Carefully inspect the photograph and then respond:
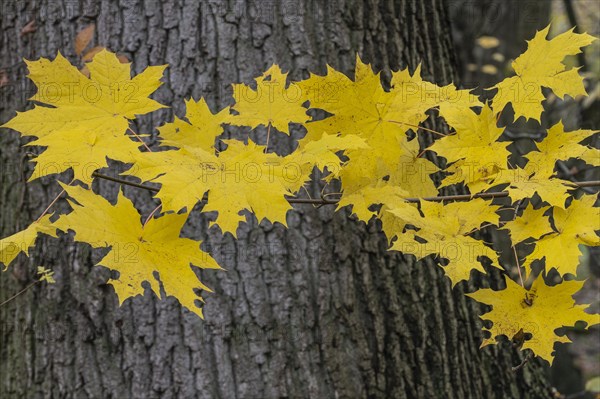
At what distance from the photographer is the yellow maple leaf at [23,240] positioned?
44.7 inches

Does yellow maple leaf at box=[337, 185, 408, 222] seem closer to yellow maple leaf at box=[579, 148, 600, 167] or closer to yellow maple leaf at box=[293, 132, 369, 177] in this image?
yellow maple leaf at box=[293, 132, 369, 177]

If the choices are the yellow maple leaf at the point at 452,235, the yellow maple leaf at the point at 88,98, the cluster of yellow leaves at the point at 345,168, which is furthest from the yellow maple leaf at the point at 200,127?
the yellow maple leaf at the point at 452,235

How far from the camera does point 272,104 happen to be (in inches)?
53.6

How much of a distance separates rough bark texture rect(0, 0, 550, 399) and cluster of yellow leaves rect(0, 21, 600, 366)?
2.08 ft

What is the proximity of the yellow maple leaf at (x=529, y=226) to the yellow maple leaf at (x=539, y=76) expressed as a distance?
0.21 m

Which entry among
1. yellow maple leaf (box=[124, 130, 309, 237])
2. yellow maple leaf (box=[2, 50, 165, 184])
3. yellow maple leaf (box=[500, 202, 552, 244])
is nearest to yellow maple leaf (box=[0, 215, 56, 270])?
yellow maple leaf (box=[2, 50, 165, 184])

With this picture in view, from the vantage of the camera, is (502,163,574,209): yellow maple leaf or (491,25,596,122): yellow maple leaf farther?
(491,25,596,122): yellow maple leaf

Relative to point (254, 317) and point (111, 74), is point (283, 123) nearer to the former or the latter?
point (111, 74)

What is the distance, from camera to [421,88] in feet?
4.10

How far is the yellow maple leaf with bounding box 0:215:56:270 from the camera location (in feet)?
3.72

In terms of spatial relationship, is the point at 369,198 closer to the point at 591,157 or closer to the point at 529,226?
the point at 529,226

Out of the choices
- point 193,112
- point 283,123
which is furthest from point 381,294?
point 193,112

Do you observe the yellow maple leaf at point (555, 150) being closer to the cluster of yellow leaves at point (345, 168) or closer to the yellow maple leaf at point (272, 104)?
the cluster of yellow leaves at point (345, 168)

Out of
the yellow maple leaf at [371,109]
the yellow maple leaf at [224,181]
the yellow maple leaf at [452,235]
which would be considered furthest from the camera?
the yellow maple leaf at [371,109]
